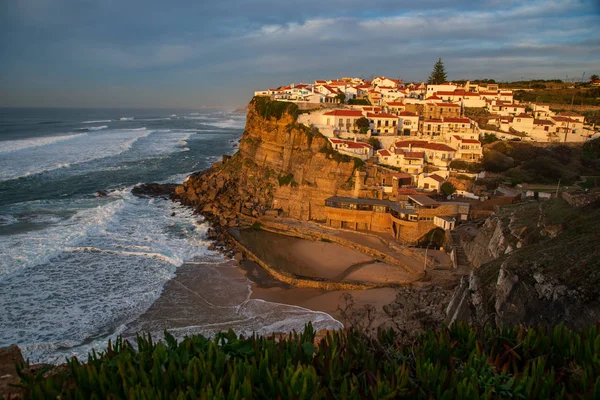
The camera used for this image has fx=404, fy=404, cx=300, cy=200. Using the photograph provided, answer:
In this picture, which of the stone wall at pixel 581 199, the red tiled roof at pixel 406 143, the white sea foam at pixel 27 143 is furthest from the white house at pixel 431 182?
the white sea foam at pixel 27 143

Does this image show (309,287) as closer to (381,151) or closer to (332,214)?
(332,214)

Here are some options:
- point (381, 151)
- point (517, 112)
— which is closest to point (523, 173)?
point (381, 151)

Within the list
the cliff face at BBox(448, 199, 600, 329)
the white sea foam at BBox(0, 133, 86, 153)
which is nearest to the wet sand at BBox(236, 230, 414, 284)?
the cliff face at BBox(448, 199, 600, 329)

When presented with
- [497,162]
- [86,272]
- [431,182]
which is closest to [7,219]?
[86,272]

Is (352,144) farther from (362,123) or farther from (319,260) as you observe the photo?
(319,260)

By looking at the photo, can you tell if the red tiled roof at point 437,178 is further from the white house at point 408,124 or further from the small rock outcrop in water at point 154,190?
the small rock outcrop in water at point 154,190

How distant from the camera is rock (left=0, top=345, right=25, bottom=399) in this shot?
15.1ft

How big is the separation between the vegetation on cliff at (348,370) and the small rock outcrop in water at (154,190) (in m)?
33.6

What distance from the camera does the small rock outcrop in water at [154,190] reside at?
36.9m

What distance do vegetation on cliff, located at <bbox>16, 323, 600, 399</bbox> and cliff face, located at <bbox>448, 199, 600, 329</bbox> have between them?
4.54ft

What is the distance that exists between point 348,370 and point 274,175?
29675mm

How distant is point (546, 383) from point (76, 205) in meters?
34.5

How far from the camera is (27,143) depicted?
62594mm

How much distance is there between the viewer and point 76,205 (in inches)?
1264
